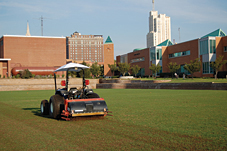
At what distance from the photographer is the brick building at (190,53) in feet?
202

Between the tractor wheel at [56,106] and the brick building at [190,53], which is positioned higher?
the brick building at [190,53]

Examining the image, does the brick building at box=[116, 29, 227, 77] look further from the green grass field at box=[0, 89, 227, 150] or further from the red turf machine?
the green grass field at box=[0, 89, 227, 150]

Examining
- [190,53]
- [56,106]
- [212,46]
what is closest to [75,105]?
[56,106]

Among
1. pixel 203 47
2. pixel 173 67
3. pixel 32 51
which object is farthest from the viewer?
pixel 32 51

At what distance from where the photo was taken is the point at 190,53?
69.5m

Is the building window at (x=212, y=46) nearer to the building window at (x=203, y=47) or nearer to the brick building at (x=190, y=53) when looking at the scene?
the brick building at (x=190, y=53)

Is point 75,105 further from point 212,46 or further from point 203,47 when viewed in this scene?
point 203,47

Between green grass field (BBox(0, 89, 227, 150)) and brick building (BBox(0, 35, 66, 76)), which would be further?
brick building (BBox(0, 35, 66, 76))

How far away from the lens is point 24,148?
5.59 meters

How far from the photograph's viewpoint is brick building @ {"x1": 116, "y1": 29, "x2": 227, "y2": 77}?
61.5 metres

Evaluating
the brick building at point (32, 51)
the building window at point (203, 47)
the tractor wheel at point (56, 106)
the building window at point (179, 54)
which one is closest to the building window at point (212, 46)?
the building window at point (203, 47)

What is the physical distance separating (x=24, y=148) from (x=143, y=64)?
90.5 meters

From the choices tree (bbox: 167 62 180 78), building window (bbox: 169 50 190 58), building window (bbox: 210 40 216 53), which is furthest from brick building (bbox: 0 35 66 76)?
building window (bbox: 210 40 216 53)

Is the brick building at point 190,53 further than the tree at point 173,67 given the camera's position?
No
